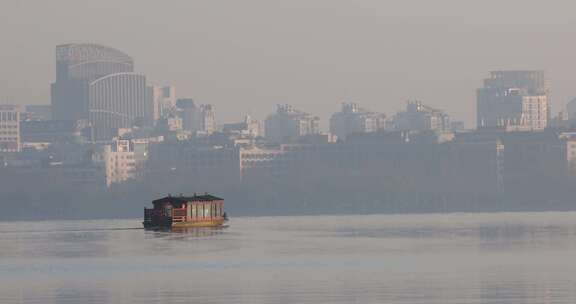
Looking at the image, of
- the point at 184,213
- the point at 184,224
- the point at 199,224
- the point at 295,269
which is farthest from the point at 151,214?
the point at 295,269

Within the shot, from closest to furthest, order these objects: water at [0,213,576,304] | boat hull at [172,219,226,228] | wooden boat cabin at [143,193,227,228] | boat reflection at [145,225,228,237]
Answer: water at [0,213,576,304], boat reflection at [145,225,228,237], boat hull at [172,219,226,228], wooden boat cabin at [143,193,227,228]

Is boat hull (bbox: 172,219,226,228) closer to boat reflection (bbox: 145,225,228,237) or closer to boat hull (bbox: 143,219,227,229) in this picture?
boat hull (bbox: 143,219,227,229)

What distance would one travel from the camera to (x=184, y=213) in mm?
157250

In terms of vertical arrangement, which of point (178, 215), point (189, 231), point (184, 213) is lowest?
point (189, 231)

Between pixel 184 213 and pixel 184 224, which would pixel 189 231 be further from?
pixel 184 213

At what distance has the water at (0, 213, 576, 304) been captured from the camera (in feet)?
262

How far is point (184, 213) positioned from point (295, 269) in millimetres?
64118

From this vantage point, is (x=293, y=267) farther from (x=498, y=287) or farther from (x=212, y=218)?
(x=212, y=218)

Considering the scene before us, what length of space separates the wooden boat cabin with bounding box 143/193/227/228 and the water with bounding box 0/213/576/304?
22099 mm

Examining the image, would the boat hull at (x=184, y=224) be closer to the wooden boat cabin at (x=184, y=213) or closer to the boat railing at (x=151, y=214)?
the wooden boat cabin at (x=184, y=213)

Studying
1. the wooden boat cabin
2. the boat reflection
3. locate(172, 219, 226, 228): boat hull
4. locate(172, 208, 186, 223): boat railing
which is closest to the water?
the boat reflection

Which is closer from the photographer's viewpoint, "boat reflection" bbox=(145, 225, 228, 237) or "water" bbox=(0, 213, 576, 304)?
"water" bbox=(0, 213, 576, 304)

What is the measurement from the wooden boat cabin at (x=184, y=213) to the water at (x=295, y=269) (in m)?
22.1

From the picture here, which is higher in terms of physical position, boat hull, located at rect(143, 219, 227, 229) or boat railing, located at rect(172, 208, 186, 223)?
boat railing, located at rect(172, 208, 186, 223)
